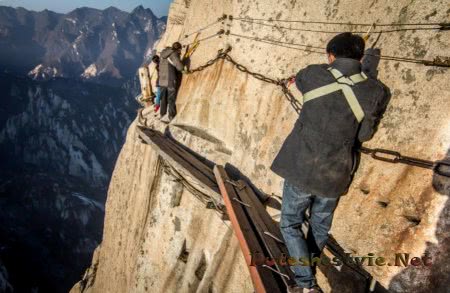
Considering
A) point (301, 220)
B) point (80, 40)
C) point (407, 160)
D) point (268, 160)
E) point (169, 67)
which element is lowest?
point (301, 220)

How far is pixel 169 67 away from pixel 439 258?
21.5ft

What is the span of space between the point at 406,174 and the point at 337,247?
1.10 m

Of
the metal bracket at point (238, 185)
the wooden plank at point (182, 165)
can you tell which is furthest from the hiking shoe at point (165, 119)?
the metal bracket at point (238, 185)

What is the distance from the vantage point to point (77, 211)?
4531cm

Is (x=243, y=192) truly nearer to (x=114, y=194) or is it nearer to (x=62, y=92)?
(x=114, y=194)

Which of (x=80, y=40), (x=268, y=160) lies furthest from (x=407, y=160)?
(x=80, y=40)

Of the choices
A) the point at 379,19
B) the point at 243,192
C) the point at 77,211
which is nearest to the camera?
the point at 379,19

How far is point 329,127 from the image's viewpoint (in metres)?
2.76

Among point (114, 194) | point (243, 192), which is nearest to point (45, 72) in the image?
point (114, 194)

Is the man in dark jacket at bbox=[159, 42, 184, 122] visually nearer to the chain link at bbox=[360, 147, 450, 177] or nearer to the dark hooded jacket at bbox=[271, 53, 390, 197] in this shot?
the dark hooded jacket at bbox=[271, 53, 390, 197]

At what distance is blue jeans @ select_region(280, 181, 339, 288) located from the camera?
2.99 metres

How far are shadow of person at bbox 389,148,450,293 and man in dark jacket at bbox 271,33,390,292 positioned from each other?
737mm

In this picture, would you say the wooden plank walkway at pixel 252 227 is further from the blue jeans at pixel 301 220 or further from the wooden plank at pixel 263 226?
the blue jeans at pixel 301 220

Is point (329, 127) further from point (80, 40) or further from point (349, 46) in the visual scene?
point (80, 40)
